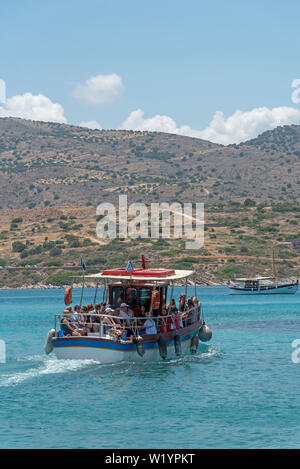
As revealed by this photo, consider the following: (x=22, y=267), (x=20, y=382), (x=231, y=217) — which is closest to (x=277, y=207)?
(x=231, y=217)

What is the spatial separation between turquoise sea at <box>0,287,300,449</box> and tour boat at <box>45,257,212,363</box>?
1.56ft

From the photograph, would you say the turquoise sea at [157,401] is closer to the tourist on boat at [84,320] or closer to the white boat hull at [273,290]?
the tourist on boat at [84,320]

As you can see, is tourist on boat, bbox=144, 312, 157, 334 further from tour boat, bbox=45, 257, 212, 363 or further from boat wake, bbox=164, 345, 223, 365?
boat wake, bbox=164, 345, 223, 365

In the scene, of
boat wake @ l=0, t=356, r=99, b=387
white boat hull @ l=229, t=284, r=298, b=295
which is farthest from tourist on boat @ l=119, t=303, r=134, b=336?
white boat hull @ l=229, t=284, r=298, b=295

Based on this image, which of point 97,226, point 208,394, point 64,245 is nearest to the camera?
point 208,394

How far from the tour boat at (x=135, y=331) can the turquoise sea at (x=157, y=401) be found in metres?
0.47

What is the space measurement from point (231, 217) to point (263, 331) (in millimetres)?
95854

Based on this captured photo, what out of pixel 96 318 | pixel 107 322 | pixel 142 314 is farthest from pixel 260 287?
pixel 107 322

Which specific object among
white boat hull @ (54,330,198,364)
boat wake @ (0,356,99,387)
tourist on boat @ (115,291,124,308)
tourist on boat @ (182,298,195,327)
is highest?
tourist on boat @ (115,291,124,308)

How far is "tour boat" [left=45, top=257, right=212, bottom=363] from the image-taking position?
24531 mm

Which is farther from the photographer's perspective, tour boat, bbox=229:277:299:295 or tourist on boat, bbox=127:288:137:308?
tour boat, bbox=229:277:299:295

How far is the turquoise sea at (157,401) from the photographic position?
16.4 meters
